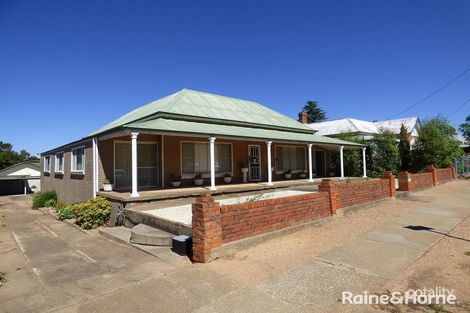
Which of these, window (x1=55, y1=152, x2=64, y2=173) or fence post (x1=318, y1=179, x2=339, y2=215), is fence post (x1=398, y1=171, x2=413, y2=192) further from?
window (x1=55, y1=152, x2=64, y2=173)

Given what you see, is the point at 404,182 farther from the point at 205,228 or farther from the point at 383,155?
the point at 205,228

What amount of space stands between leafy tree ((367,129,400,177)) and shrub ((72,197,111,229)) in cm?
2013

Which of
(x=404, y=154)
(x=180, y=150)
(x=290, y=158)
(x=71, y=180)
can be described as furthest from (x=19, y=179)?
(x=404, y=154)

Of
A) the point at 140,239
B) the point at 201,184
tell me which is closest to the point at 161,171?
the point at 201,184

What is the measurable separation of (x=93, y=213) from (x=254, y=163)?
988cm

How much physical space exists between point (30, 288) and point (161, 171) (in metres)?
Result: 9.35

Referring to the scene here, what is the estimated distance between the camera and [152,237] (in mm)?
7254

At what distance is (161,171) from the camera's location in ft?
46.5

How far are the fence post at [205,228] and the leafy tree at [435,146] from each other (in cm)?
2406

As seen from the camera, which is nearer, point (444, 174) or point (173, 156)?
point (173, 156)

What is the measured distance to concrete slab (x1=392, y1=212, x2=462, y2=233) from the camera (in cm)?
872

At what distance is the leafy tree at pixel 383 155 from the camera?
23.8m

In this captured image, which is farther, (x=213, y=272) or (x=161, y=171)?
(x=161, y=171)

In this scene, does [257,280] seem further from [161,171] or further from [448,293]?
[161,171]
